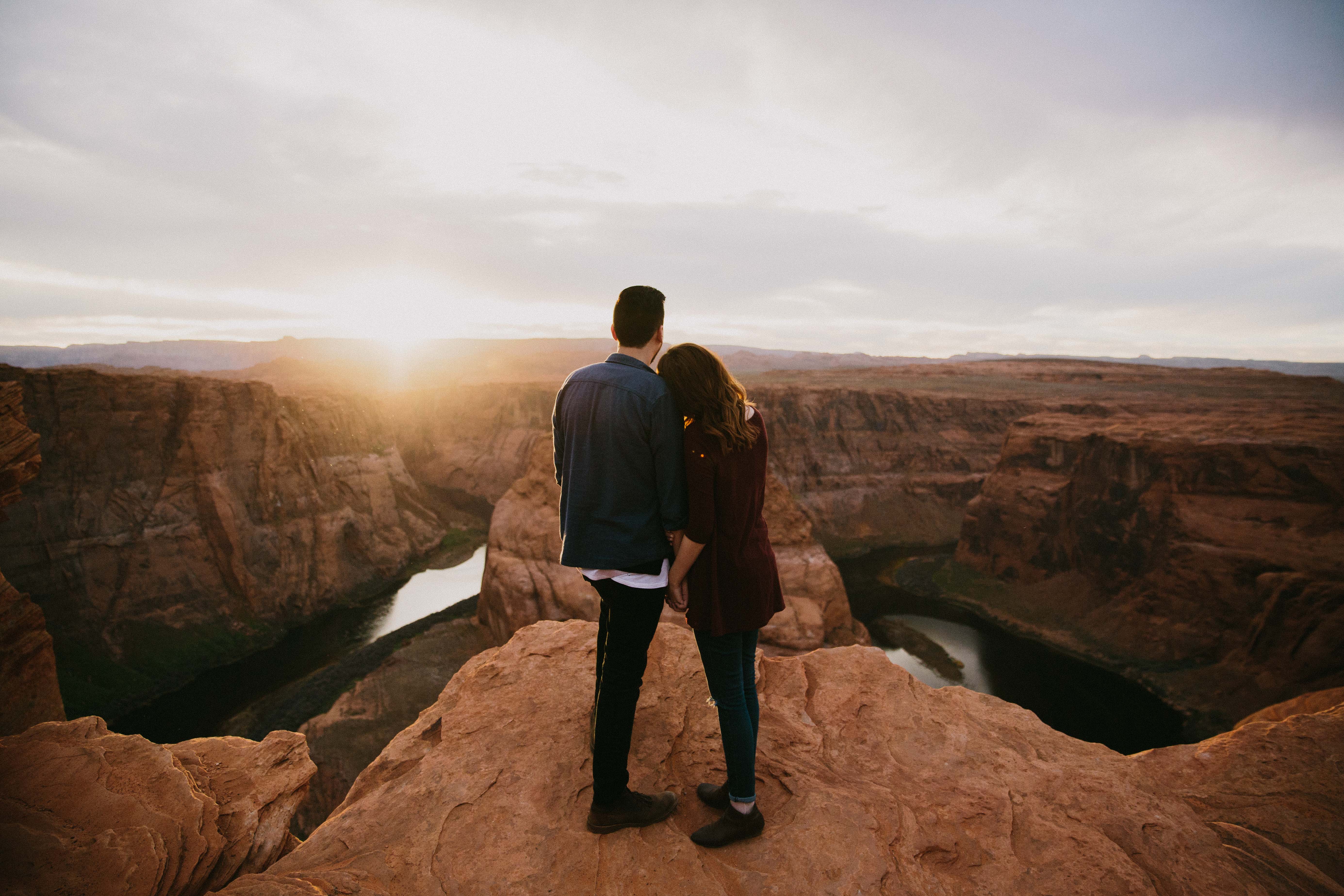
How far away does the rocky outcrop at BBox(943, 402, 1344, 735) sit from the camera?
24297 mm

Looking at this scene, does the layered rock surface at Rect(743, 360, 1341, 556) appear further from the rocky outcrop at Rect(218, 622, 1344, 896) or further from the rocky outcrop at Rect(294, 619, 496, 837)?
the rocky outcrop at Rect(218, 622, 1344, 896)

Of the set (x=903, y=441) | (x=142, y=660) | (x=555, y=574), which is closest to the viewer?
(x=555, y=574)

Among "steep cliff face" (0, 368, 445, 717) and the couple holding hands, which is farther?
"steep cliff face" (0, 368, 445, 717)

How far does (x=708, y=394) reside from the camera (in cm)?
288

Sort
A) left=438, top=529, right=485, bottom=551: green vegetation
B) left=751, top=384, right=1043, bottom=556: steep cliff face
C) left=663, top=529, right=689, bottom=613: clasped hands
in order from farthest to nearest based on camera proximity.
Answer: left=751, top=384, right=1043, bottom=556: steep cliff face → left=438, top=529, right=485, bottom=551: green vegetation → left=663, top=529, right=689, bottom=613: clasped hands

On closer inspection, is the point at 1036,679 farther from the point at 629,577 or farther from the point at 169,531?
the point at 169,531

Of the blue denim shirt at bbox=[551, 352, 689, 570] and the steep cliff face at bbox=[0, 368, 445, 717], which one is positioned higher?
the blue denim shirt at bbox=[551, 352, 689, 570]

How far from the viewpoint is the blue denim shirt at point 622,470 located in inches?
113

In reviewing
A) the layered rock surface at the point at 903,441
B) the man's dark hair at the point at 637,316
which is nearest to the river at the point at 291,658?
the man's dark hair at the point at 637,316

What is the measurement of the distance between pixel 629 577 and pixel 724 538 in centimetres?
53

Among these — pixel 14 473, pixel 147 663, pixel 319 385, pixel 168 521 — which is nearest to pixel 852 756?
pixel 14 473

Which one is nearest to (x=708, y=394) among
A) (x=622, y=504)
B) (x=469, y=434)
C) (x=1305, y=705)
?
(x=622, y=504)

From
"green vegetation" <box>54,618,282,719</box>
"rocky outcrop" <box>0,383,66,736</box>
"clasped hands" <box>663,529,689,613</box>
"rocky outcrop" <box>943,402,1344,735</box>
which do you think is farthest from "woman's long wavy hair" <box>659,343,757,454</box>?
"rocky outcrop" <box>943,402,1344,735</box>

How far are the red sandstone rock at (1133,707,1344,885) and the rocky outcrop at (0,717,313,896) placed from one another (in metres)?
5.77
